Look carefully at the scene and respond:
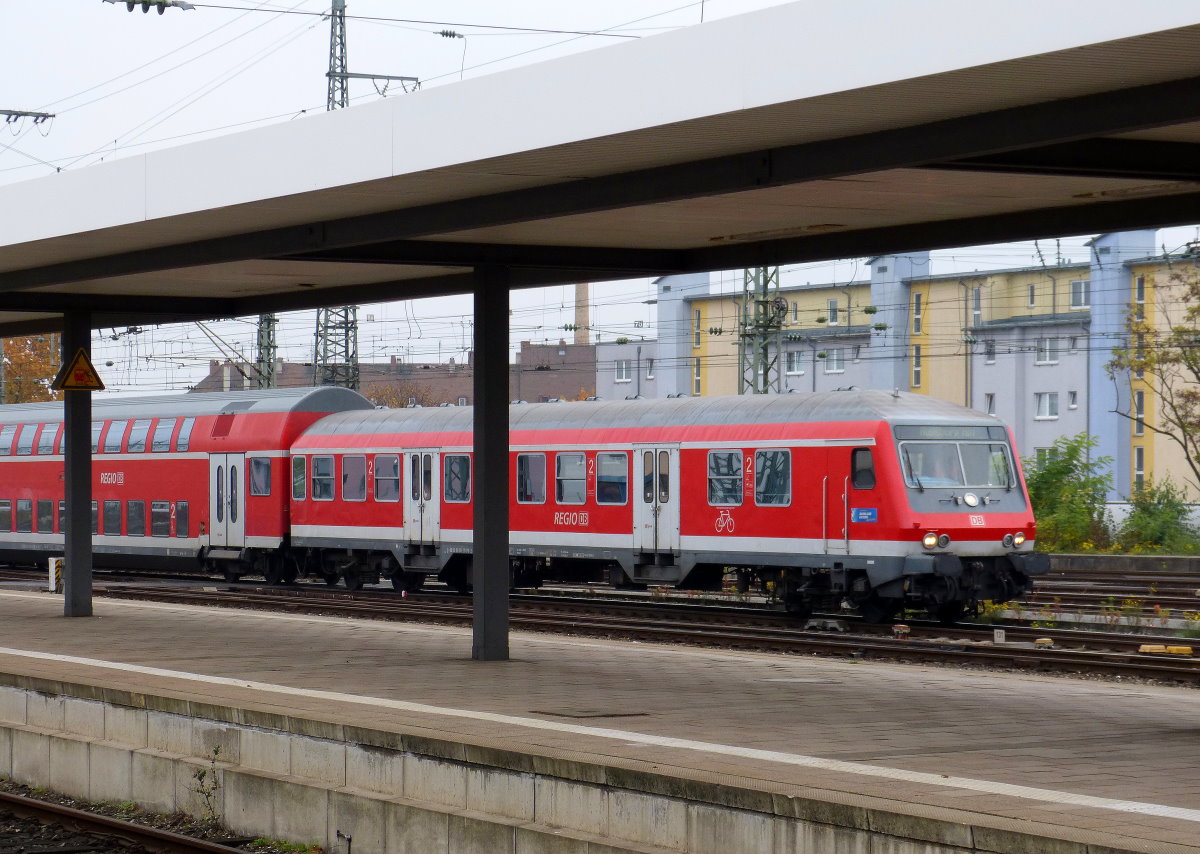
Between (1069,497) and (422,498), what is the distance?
56.1 ft

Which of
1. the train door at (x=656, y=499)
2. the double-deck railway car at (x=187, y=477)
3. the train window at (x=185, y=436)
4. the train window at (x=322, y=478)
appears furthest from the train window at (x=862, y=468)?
the train window at (x=185, y=436)

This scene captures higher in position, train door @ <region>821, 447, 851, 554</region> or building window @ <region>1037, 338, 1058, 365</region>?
building window @ <region>1037, 338, 1058, 365</region>

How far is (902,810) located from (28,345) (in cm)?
6417

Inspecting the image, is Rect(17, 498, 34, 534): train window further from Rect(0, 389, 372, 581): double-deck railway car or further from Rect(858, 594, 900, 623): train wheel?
Rect(858, 594, 900, 623): train wheel

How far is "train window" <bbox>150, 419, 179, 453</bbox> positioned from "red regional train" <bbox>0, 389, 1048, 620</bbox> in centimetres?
3

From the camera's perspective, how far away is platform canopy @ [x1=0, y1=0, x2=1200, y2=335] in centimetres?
842

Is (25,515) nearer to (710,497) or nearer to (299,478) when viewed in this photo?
(299,478)

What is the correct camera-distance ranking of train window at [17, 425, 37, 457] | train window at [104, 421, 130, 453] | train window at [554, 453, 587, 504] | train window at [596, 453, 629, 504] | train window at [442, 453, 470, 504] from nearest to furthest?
train window at [596, 453, 629, 504] → train window at [554, 453, 587, 504] → train window at [442, 453, 470, 504] → train window at [104, 421, 130, 453] → train window at [17, 425, 37, 457]

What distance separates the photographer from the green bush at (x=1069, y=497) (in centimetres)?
3647

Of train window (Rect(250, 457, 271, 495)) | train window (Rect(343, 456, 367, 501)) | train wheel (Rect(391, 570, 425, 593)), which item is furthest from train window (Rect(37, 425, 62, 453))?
train wheel (Rect(391, 570, 425, 593))

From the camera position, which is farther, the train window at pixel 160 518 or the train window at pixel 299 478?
the train window at pixel 160 518

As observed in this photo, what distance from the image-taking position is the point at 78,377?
61.7 ft

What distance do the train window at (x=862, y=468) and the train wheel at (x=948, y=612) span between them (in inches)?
72.2

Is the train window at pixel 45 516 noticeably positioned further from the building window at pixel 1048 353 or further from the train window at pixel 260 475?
the building window at pixel 1048 353
